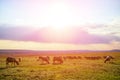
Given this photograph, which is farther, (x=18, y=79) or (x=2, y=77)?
(x=2, y=77)

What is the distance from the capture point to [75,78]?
24.1 m

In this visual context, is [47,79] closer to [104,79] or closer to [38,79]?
[38,79]

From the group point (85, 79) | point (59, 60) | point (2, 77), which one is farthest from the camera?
point (59, 60)

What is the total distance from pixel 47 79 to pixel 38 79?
974mm

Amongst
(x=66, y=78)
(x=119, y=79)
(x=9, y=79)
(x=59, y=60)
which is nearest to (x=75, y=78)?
A: (x=66, y=78)

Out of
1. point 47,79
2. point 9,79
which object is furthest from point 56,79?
point 9,79

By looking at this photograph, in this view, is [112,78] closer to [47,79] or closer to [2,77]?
[47,79]

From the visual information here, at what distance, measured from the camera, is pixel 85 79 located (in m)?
23.5

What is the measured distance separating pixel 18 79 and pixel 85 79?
23.7ft

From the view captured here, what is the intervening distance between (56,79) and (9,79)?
5.16 meters

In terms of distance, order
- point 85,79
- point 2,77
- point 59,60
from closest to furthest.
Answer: point 85,79 < point 2,77 < point 59,60

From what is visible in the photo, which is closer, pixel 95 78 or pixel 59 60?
pixel 95 78

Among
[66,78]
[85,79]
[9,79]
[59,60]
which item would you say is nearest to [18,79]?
[9,79]

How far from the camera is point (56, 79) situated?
23578mm
